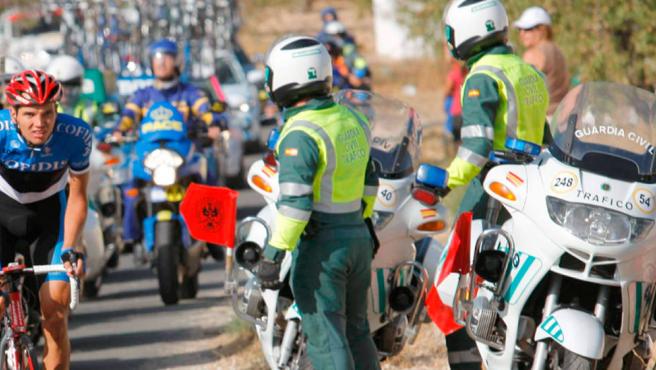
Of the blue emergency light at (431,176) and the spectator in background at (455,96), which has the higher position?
the blue emergency light at (431,176)

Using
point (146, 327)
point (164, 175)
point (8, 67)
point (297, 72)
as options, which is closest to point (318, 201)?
point (297, 72)

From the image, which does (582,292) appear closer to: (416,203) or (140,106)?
(416,203)

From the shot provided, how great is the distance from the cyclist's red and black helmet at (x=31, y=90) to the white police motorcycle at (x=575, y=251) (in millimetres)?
2150

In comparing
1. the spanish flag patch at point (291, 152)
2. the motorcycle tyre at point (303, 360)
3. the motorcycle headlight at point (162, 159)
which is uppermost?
the spanish flag patch at point (291, 152)

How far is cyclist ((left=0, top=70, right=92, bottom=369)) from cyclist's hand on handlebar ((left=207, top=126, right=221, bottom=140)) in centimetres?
361

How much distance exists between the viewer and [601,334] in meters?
6.22

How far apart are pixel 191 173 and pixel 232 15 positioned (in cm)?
1262

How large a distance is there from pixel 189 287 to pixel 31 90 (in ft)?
14.3

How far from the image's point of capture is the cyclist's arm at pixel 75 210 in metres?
7.35

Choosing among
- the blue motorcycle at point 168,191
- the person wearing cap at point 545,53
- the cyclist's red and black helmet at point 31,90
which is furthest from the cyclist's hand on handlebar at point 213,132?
the cyclist's red and black helmet at point 31,90

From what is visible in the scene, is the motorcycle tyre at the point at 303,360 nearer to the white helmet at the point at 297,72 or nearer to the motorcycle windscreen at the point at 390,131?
the motorcycle windscreen at the point at 390,131

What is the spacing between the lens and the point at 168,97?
38.3 ft

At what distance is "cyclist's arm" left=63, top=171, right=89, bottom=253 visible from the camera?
7.35 m

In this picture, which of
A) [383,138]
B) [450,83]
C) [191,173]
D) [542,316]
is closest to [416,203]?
[383,138]
